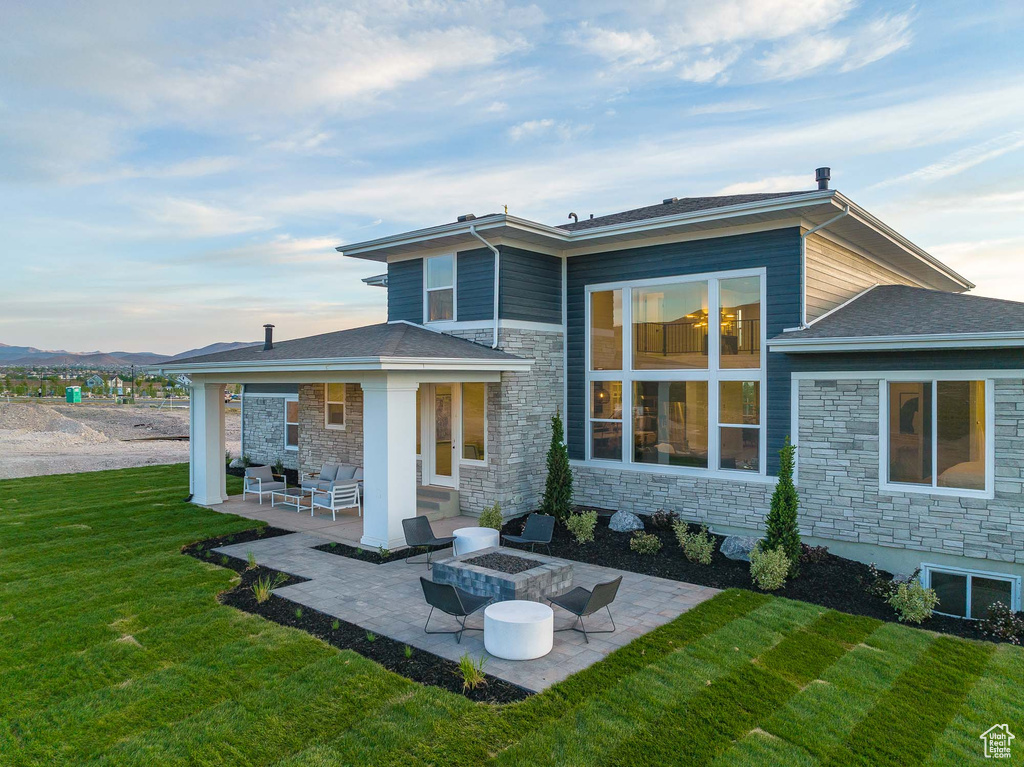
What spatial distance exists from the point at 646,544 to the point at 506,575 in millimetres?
3563

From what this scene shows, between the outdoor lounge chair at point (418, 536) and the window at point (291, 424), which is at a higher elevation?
the window at point (291, 424)

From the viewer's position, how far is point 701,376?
36.6ft

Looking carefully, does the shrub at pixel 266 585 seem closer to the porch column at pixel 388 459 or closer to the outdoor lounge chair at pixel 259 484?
the porch column at pixel 388 459

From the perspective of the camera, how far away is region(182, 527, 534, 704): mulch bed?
5.41 m

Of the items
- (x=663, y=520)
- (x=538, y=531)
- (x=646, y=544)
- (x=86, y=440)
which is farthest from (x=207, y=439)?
(x=86, y=440)

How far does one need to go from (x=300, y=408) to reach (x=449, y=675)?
1234 centimetres

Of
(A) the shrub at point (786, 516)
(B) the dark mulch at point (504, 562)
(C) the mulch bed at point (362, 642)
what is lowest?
(C) the mulch bed at point (362, 642)

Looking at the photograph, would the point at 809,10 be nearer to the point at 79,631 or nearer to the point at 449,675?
the point at 449,675

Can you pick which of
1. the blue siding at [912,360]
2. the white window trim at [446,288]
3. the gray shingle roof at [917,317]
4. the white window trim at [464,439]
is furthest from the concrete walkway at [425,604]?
the white window trim at [446,288]

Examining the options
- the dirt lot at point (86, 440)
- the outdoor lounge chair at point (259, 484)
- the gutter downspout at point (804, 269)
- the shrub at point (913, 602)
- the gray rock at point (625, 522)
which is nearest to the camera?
the shrub at point (913, 602)

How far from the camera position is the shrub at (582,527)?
10547mm

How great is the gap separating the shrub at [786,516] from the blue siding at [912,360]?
186 cm

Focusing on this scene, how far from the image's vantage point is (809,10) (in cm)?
1052

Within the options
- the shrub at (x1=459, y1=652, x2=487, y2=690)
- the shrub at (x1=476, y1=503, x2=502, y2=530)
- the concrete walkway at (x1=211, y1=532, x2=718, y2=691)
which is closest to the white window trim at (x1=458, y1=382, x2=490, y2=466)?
the shrub at (x1=476, y1=503, x2=502, y2=530)
